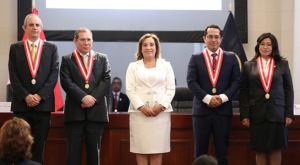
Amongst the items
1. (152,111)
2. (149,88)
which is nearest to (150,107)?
(152,111)

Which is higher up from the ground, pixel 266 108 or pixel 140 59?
pixel 140 59

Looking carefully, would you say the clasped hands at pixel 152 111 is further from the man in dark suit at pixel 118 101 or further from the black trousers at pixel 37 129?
the man in dark suit at pixel 118 101

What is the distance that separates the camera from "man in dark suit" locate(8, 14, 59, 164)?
2.90m

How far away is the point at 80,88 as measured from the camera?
3008 millimetres

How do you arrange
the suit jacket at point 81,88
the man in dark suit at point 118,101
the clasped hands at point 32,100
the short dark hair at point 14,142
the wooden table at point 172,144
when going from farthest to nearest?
the man in dark suit at point 118,101 < the wooden table at point 172,144 < the suit jacket at point 81,88 < the clasped hands at point 32,100 < the short dark hair at point 14,142

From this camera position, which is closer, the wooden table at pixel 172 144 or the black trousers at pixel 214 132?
the black trousers at pixel 214 132

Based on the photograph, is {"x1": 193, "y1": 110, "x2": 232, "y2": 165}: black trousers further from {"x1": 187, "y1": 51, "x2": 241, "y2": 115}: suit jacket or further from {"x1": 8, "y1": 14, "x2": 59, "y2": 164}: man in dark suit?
{"x1": 8, "y1": 14, "x2": 59, "y2": 164}: man in dark suit

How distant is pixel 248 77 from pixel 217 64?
0.37m

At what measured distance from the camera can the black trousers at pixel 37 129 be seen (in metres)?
2.90

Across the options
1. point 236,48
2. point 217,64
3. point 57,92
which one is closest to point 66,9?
point 57,92

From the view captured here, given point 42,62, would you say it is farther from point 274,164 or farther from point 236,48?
point 236,48

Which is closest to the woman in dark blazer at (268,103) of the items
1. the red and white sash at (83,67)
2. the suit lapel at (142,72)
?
the suit lapel at (142,72)

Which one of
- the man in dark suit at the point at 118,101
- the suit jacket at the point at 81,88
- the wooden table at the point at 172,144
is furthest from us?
the man in dark suit at the point at 118,101

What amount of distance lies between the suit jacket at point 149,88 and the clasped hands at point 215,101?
1.26 ft
